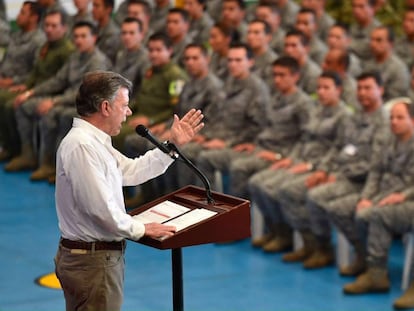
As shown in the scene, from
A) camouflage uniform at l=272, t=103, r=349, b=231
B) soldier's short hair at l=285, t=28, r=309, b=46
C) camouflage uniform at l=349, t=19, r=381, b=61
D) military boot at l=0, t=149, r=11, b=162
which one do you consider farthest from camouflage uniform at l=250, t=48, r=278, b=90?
military boot at l=0, t=149, r=11, b=162

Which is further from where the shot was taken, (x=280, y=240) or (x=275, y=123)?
(x=275, y=123)

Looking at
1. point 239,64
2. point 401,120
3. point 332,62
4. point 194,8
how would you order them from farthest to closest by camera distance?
point 194,8 < point 332,62 < point 239,64 < point 401,120

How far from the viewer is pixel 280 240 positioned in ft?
27.9

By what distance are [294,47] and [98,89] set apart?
17.3 ft

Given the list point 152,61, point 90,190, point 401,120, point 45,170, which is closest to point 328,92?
point 401,120

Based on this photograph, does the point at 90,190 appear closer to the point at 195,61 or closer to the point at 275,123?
the point at 275,123

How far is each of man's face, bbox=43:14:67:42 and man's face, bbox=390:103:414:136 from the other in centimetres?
466

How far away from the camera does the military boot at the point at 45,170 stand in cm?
1075

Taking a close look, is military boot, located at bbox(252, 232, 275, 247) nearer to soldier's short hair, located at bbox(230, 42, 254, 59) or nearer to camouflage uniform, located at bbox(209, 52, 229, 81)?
soldier's short hair, located at bbox(230, 42, 254, 59)

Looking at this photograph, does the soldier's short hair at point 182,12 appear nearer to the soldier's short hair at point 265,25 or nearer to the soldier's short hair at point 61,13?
the soldier's short hair at point 265,25

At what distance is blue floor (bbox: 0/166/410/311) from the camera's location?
7.36 m

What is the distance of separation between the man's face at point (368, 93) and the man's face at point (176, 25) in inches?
127

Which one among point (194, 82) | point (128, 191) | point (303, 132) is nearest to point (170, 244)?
point (303, 132)

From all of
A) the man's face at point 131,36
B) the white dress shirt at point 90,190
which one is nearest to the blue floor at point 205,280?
the man's face at point 131,36
